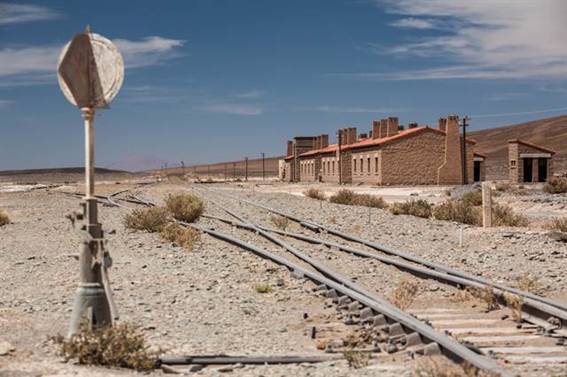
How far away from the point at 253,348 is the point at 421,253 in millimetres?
8681

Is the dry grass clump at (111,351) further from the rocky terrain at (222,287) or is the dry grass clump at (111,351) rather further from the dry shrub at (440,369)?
the dry shrub at (440,369)

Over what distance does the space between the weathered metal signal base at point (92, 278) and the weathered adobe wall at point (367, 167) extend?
52.8 metres

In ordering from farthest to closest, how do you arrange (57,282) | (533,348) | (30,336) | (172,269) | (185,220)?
(185,220), (172,269), (57,282), (30,336), (533,348)

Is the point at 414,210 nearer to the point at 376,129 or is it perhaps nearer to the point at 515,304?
the point at 515,304

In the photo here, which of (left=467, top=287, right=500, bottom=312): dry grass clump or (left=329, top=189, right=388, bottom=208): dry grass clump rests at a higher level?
(left=329, top=189, right=388, bottom=208): dry grass clump

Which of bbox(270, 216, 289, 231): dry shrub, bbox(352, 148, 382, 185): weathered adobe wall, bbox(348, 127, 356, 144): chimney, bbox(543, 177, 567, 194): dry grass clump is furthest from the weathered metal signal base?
bbox(348, 127, 356, 144): chimney

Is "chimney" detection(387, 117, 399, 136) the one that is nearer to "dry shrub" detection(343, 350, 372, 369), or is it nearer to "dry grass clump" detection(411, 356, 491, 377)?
"dry shrub" detection(343, 350, 372, 369)

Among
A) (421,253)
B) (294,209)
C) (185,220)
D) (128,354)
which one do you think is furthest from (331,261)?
(294,209)

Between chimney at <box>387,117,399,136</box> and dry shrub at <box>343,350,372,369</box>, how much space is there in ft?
196

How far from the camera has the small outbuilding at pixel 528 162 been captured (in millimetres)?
60469

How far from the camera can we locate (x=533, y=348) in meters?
7.39

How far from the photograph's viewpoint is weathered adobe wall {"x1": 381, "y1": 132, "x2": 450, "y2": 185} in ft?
196

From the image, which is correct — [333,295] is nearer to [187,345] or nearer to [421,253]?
[187,345]

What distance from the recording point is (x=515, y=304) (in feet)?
29.5
